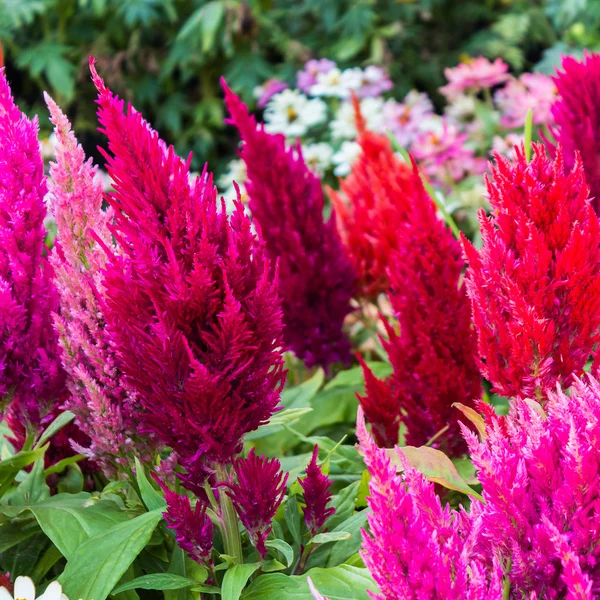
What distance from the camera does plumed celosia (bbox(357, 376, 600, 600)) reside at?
2.60 ft

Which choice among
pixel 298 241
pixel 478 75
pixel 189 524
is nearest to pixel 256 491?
pixel 189 524

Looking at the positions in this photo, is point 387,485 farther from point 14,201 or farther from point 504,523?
point 14,201

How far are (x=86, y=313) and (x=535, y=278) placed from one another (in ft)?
2.02

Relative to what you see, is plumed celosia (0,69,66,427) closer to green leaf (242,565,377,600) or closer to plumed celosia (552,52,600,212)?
green leaf (242,565,377,600)

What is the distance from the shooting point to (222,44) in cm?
505

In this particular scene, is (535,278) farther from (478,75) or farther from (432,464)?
(478,75)

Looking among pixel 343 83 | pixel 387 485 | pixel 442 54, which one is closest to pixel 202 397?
pixel 387 485

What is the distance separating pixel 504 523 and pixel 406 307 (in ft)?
2.11

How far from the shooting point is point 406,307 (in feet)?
4.88

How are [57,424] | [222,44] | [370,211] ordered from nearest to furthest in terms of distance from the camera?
1. [57,424]
2. [370,211]
3. [222,44]

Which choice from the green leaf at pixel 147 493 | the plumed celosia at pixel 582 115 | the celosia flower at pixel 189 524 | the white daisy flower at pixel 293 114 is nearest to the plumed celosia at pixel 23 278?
the green leaf at pixel 147 493

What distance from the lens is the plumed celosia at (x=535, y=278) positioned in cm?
110

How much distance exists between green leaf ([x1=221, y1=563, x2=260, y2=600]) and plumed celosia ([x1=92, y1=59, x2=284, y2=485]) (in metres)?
0.15

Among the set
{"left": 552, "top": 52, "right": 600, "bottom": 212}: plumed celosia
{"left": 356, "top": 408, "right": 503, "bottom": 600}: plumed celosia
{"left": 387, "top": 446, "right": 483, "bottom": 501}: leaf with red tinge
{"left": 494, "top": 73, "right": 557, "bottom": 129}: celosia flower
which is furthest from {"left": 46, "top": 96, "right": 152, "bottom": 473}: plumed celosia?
{"left": 494, "top": 73, "right": 557, "bottom": 129}: celosia flower
